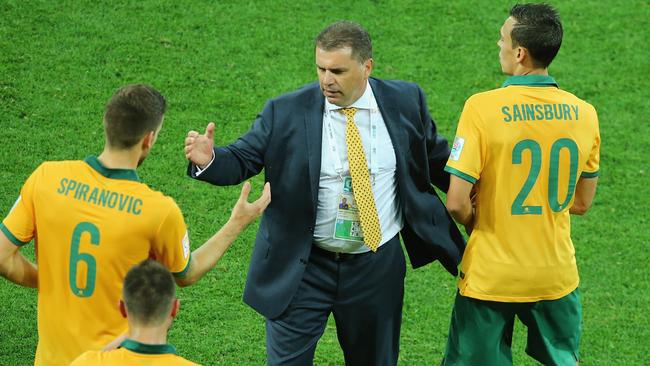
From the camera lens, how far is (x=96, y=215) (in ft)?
13.0

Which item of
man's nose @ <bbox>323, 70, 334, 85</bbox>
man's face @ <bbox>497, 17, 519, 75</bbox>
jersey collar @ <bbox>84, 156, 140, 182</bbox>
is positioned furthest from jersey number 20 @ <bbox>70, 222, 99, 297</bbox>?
man's face @ <bbox>497, 17, 519, 75</bbox>

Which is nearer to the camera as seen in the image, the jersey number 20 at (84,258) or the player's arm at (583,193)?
the jersey number 20 at (84,258)

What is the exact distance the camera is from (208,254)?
169 inches

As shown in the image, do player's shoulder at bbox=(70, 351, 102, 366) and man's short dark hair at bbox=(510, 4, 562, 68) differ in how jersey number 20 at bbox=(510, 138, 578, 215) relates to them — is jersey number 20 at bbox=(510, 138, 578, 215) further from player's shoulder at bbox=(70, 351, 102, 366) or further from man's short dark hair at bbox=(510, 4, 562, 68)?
player's shoulder at bbox=(70, 351, 102, 366)

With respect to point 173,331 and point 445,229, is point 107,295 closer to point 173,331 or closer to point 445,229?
point 445,229

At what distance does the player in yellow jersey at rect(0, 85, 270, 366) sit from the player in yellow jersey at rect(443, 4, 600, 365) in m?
1.38

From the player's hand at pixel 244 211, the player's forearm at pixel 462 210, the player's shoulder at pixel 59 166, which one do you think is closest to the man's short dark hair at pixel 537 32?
the player's forearm at pixel 462 210

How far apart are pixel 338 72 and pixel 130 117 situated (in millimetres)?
1097

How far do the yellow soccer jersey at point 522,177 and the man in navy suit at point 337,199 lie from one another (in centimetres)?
28

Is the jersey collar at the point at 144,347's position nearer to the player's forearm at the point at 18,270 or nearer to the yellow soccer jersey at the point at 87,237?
the yellow soccer jersey at the point at 87,237

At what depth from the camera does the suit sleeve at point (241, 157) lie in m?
4.73

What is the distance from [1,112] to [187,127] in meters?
1.34

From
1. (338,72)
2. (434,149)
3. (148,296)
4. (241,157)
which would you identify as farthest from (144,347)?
(434,149)

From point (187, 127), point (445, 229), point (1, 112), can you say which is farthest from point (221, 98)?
point (445, 229)
